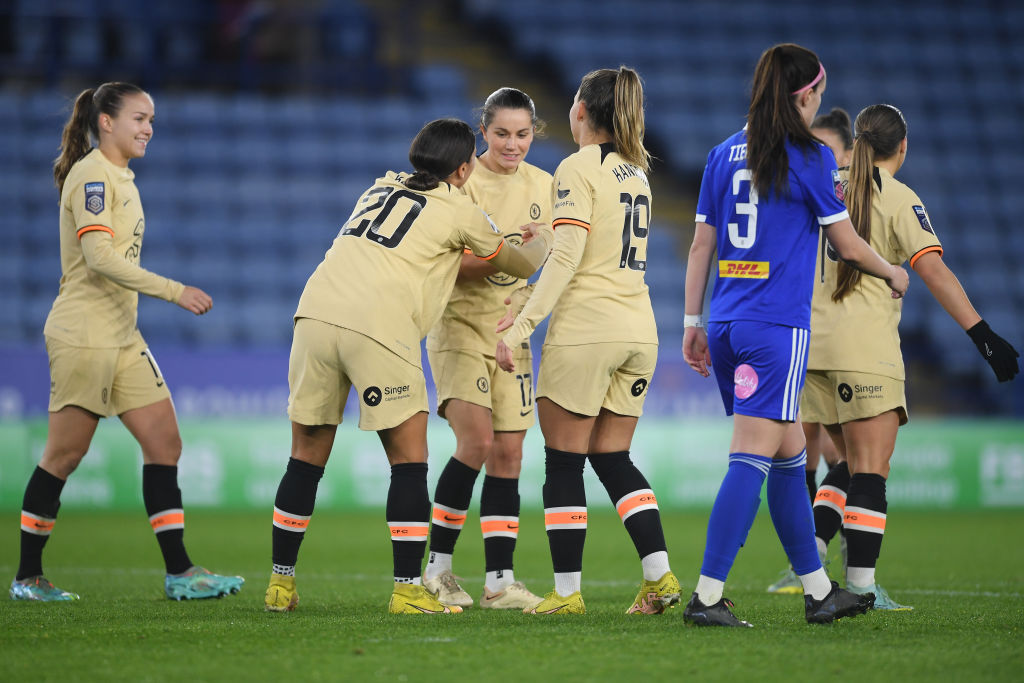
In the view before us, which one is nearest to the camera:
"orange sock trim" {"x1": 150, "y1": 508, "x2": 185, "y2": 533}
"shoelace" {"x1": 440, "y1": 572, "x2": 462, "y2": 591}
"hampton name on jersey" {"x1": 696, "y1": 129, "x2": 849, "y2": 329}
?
"hampton name on jersey" {"x1": 696, "y1": 129, "x2": 849, "y2": 329}

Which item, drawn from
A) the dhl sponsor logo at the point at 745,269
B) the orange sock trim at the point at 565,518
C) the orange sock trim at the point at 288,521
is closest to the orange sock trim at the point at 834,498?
the orange sock trim at the point at 565,518

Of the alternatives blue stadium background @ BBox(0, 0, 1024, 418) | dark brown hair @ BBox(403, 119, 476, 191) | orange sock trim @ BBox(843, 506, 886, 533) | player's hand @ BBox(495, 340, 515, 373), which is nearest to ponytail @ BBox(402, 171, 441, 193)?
dark brown hair @ BBox(403, 119, 476, 191)

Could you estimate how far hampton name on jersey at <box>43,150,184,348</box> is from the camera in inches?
212

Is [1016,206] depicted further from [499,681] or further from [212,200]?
[499,681]

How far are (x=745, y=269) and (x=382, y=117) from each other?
12.4 meters

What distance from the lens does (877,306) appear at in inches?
197

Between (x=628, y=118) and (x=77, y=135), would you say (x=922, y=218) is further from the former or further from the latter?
(x=77, y=135)

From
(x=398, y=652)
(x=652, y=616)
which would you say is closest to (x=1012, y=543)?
(x=652, y=616)

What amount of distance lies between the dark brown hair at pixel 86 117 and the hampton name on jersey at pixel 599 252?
223 cm

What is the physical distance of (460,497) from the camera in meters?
5.18

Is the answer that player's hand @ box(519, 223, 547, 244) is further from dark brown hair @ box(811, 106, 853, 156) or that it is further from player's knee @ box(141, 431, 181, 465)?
player's knee @ box(141, 431, 181, 465)

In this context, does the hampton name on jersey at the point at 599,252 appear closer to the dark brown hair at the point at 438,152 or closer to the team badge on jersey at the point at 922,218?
the dark brown hair at the point at 438,152

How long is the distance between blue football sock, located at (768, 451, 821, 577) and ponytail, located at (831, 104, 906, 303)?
938mm

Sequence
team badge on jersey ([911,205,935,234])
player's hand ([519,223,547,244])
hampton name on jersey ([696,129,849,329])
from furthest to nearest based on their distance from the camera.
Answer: player's hand ([519,223,547,244]) → team badge on jersey ([911,205,935,234]) → hampton name on jersey ([696,129,849,329])
